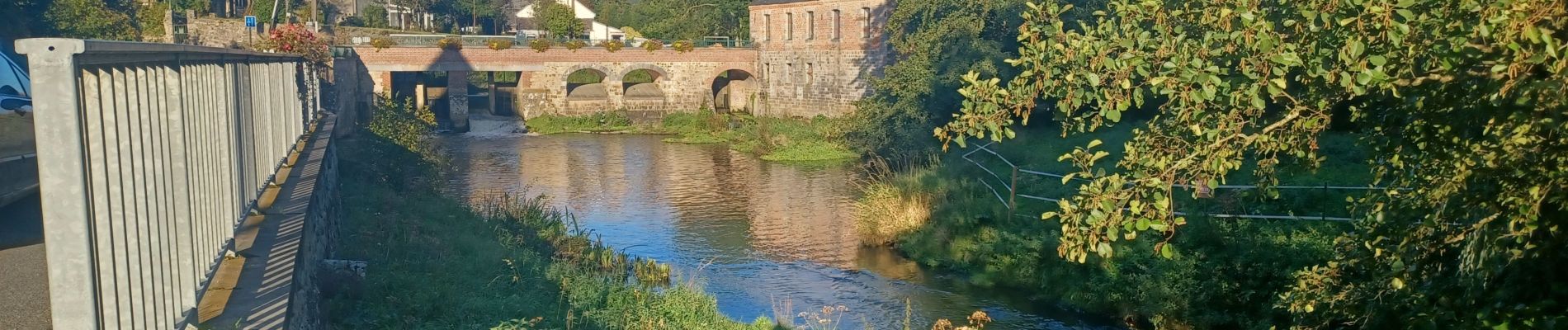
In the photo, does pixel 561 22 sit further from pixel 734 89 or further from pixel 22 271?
pixel 22 271

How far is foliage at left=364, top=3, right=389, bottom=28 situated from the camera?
55.3 metres

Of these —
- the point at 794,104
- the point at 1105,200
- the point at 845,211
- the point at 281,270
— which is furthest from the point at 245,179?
the point at 794,104

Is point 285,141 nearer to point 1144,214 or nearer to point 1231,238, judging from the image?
point 1144,214

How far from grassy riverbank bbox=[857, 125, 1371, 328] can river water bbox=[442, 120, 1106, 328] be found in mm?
343

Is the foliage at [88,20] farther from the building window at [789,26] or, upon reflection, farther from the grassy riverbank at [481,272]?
the building window at [789,26]

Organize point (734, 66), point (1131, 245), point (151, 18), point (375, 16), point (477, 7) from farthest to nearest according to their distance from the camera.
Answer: point (477, 7), point (375, 16), point (151, 18), point (734, 66), point (1131, 245)

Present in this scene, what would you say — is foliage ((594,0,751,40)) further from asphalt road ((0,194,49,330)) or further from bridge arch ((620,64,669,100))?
asphalt road ((0,194,49,330))

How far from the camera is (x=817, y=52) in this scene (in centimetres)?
3544

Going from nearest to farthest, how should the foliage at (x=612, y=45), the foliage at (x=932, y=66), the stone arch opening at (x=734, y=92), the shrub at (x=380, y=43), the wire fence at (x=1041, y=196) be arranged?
the wire fence at (x=1041, y=196)
the foliage at (x=932, y=66)
the shrub at (x=380, y=43)
the foliage at (x=612, y=45)
the stone arch opening at (x=734, y=92)

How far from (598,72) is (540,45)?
2523 mm

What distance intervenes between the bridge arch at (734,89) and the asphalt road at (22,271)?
30400 millimetres

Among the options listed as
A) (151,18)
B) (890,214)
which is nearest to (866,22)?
(890,214)

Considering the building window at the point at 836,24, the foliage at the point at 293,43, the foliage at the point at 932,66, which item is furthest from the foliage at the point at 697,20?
the foliage at the point at 293,43

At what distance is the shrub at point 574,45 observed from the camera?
36469 millimetres
